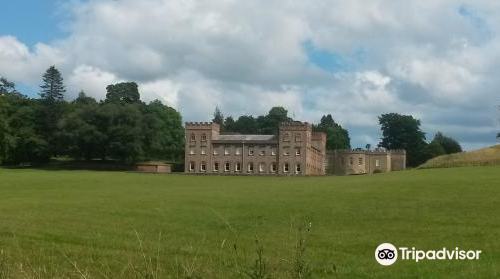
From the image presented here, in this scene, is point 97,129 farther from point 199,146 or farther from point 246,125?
point 246,125

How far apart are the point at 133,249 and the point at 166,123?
107m

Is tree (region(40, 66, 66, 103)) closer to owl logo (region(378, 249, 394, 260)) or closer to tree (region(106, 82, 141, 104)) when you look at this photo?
tree (region(106, 82, 141, 104))

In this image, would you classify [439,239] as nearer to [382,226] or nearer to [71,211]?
[382,226]

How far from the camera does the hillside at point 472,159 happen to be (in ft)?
215

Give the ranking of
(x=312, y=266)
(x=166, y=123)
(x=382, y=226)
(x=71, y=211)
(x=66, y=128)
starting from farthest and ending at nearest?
(x=166, y=123), (x=66, y=128), (x=71, y=211), (x=382, y=226), (x=312, y=266)

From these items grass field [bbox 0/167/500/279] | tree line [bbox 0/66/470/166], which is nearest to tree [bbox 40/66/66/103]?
tree line [bbox 0/66/470/166]

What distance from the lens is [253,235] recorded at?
1795cm

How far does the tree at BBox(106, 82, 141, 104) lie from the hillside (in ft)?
222

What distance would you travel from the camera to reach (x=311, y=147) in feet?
370

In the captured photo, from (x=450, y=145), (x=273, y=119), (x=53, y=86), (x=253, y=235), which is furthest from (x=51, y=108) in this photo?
(x=253, y=235)

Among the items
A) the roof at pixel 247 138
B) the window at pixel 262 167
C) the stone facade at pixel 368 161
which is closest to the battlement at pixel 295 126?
the roof at pixel 247 138

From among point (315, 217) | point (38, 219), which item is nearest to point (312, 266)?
point (315, 217)

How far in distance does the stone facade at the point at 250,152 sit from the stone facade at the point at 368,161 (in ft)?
35.9

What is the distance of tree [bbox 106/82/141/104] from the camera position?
121456 millimetres
